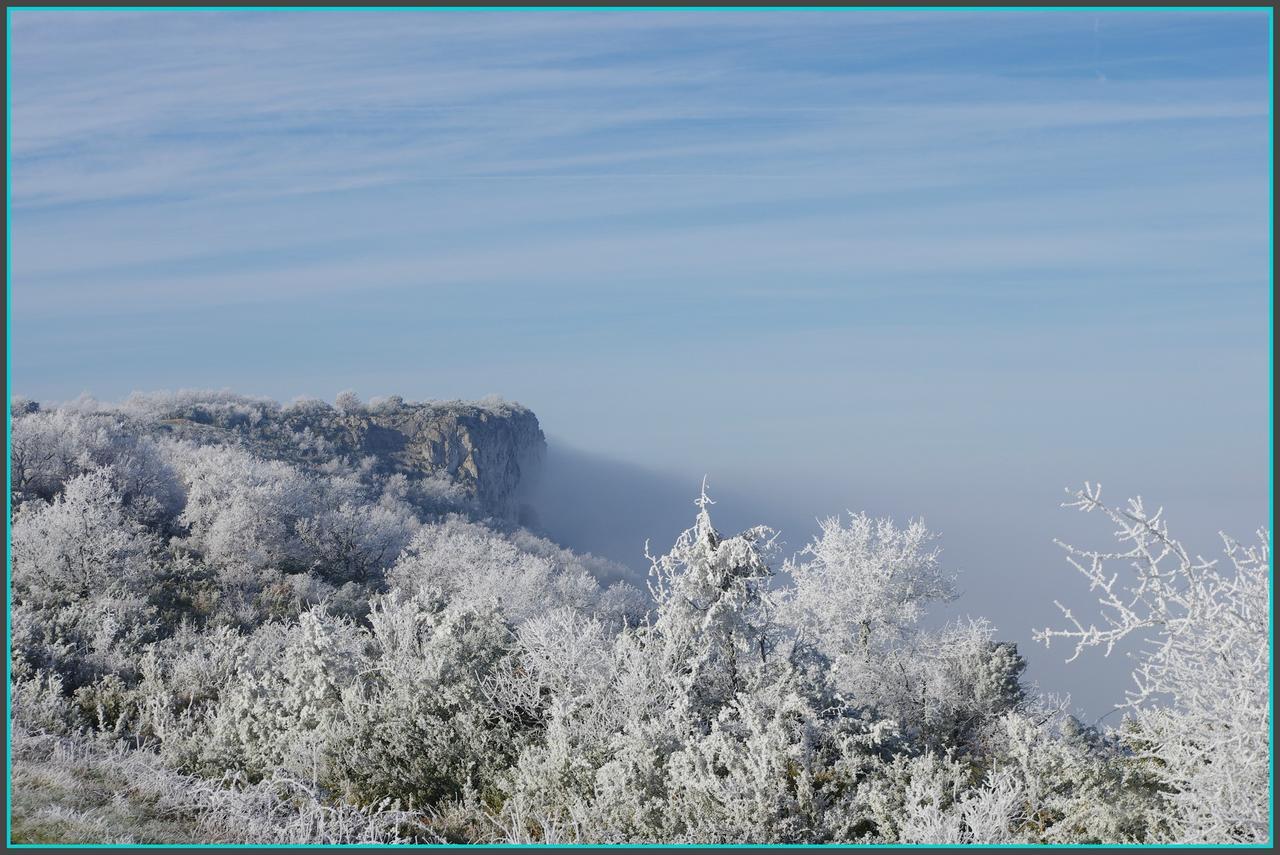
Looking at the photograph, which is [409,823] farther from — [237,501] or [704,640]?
[237,501]

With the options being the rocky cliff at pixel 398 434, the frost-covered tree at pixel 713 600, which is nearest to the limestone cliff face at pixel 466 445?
the rocky cliff at pixel 398 434

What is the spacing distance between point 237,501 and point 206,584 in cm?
409

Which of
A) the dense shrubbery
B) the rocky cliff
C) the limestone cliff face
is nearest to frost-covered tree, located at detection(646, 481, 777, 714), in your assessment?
the dense shrubbery

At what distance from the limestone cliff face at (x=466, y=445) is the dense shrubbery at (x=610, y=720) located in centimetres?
3392

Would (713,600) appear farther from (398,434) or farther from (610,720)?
(398,434)

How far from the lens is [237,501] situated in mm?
24625

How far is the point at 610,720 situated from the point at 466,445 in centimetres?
4622

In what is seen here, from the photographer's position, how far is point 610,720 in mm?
11719

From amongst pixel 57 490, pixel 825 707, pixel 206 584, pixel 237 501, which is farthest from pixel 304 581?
pixel 825 707

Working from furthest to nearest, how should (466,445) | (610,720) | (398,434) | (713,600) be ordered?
(466,445), (398,434), (713,600), (610,720)

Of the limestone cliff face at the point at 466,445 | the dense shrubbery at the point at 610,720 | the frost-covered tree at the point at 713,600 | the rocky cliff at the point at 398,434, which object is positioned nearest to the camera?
the dense shrubbery at the point at 610,720

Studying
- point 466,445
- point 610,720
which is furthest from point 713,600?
point 466,445

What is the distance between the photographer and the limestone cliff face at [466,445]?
2117 inches

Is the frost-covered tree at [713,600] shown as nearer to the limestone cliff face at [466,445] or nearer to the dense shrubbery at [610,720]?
the dense shrubbery at [610,720]
